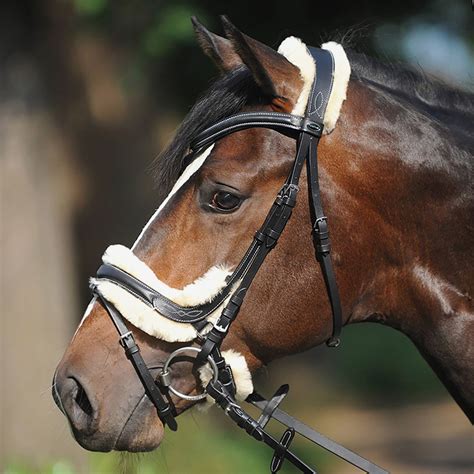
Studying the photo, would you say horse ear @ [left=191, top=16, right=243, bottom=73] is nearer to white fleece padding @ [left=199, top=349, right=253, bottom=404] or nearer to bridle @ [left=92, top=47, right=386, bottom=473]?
bridle @ [left=92, top=47, right=386, bottom=473]

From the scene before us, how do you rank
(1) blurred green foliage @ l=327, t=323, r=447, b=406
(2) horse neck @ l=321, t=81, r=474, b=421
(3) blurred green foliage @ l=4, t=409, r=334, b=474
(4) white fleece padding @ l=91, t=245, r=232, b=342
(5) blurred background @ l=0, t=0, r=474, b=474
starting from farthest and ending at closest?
1. (1) blurred green foliage @ l=327, t=323, r=447, b=406
2. (5) blurred background @ l=0, t=0, r=474, b=474
3. (3) blurred green foliage @ l=4, t=409, r=334, b=474
4. (2) horse neck @ l=321, t=81, r=474, b=421
5. (4) white fleece padding @ l=91, t=245, r=232, b=342

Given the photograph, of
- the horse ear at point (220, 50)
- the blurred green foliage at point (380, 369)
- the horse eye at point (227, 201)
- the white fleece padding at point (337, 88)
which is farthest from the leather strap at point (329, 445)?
the blurred green foliage at point (380, 369)

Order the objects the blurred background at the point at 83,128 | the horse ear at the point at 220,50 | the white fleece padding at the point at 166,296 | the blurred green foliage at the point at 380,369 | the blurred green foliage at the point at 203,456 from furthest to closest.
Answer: the blurred green foliage at the point at 380,369, the blurred background at the point at 83,128, the blurred green foliage at the point at 203,456, the horse ear at the point at 220,50, the white fleece padding at the point at 166,296

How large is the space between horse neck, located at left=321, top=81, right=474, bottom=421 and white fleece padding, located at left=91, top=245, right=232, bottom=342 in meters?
0.39

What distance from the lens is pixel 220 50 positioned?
103 inches

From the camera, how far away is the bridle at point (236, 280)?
7.86 ft

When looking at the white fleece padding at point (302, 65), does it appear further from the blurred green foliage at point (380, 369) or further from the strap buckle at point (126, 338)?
the blurred green foliage at point (380, 369)

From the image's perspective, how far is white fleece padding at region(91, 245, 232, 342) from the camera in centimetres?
238

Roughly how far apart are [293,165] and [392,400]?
874 cm

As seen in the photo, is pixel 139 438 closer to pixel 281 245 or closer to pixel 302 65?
pixel 281 245

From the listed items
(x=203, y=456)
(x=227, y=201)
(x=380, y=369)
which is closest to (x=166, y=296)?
(x=227, y=201)

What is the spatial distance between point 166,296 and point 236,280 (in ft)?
0.68

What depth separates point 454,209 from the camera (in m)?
2.54

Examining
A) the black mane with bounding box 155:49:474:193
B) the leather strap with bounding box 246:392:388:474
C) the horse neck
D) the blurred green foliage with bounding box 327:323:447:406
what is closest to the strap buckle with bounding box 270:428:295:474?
the leather strap with bounding box 246:392:388:474
